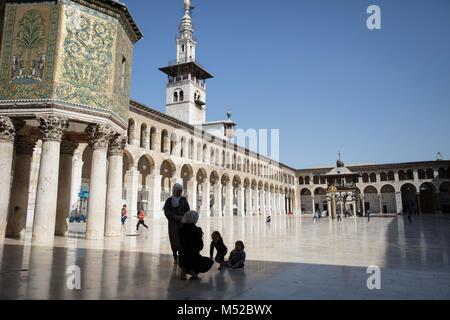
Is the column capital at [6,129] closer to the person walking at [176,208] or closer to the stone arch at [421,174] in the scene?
the person walking at [176,208]

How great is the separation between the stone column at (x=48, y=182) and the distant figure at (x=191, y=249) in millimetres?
6014

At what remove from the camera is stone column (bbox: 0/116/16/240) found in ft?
32.5

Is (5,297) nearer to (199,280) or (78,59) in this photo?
(199,280)

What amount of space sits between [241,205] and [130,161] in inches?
777

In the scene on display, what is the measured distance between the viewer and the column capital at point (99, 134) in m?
10.9

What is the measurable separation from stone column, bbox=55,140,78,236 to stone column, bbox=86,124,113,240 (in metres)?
1.92

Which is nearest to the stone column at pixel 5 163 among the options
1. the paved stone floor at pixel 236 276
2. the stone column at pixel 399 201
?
the paved stone floor at pixel 236 276

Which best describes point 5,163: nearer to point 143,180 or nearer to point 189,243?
point 189,243

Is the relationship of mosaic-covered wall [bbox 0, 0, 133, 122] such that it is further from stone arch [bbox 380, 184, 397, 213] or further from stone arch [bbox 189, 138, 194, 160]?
stone arch [bbox 380, 184, 397, 213]

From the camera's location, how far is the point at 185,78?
165 ft

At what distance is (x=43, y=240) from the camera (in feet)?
31.0

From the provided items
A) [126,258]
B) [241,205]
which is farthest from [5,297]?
[241,205]
